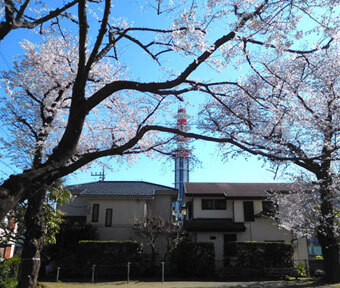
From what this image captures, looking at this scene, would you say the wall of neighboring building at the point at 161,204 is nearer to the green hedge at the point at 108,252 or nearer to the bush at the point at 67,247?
the green hedge at the point at 108,252

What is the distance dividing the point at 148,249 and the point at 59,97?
499 inches

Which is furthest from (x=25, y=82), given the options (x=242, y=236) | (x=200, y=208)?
(x=242, y=236)

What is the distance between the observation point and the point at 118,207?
20141 mm

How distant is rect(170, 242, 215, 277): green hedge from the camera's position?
16078mm

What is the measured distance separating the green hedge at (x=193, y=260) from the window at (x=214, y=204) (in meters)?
4.00

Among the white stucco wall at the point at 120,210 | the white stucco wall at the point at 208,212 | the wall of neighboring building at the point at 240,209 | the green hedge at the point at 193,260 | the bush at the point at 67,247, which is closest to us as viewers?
the green hedge at the point at 193,260

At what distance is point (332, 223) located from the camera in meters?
Result: 12.2

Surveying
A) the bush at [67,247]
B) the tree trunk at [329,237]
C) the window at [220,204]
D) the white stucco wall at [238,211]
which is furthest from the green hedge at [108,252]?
the tree trunk at [329,237]

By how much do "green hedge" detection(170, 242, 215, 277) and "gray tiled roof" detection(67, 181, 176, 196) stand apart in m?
4.65

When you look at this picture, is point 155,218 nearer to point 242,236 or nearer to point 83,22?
point 242,236

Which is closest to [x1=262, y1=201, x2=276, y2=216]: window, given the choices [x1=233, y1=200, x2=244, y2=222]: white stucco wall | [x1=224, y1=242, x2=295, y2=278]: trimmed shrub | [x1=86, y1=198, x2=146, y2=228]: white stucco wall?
[x1=233, y1=200, x2=244, y2=222]: white stucco wall

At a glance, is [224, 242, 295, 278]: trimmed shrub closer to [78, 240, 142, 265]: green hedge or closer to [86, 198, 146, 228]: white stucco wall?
[78, 240, 142, 265]: green hedge

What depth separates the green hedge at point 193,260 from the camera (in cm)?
1608

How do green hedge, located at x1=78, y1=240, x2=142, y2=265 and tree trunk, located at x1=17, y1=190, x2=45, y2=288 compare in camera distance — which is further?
green hedge, located at x1=78, y1=240, x2=142, y2=265
